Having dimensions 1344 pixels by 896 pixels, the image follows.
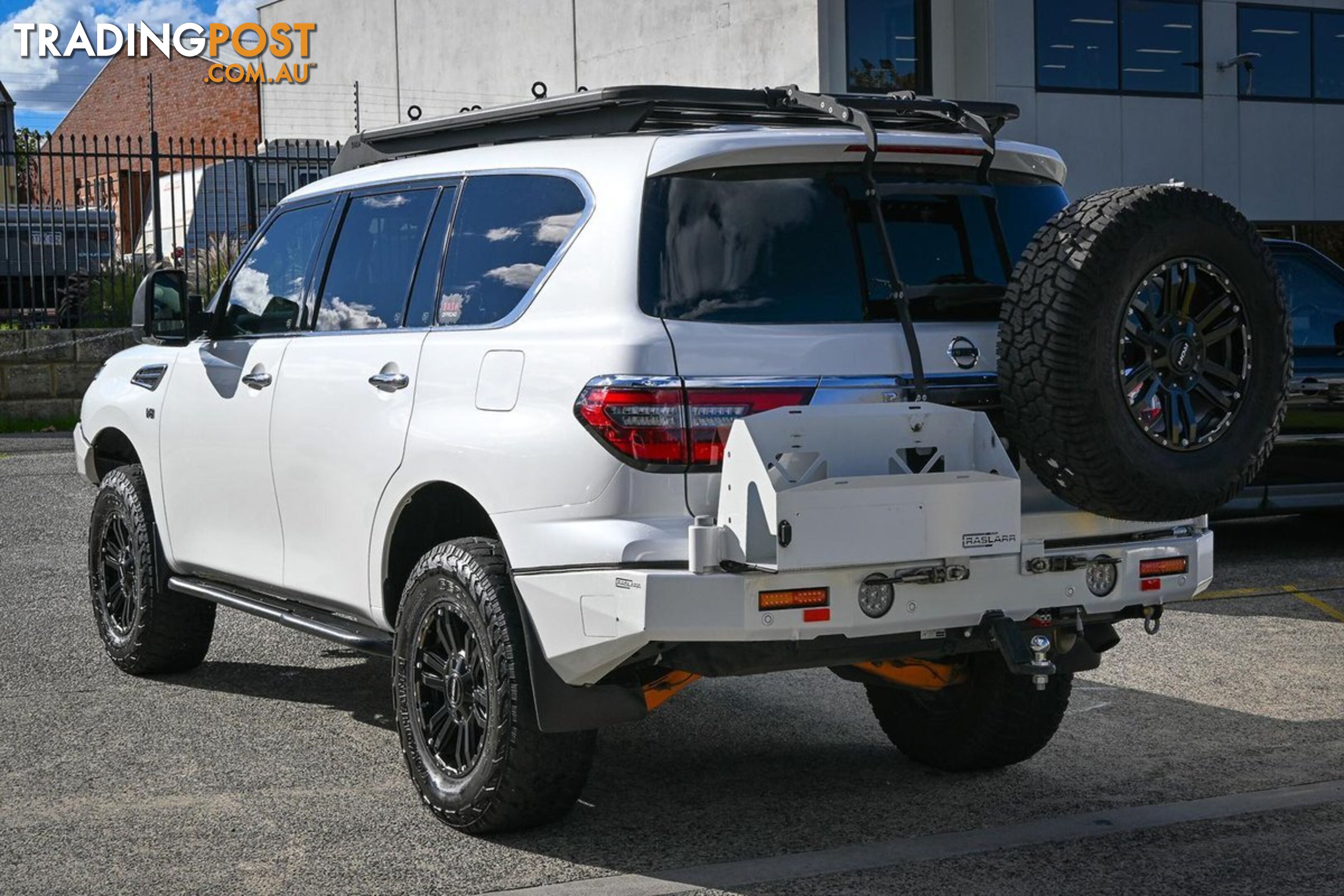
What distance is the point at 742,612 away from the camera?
438 cm

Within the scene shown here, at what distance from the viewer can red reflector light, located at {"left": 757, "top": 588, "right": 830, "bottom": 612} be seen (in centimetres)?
439

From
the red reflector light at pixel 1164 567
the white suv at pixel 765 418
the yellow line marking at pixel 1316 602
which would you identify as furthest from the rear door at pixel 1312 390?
the red reflector light at pixel 1164 567

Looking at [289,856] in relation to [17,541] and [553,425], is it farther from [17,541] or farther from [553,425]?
[17,541]

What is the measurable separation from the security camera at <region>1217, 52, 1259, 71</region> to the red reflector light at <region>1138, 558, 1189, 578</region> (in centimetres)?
2467

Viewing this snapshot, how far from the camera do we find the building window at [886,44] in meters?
25.7

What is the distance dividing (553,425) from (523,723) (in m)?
0.81

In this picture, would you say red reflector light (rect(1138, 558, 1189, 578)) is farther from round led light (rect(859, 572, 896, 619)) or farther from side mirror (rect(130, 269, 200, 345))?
side mirror (rect(130, 269, 200, 345))

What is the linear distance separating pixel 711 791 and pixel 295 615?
158 centimetres

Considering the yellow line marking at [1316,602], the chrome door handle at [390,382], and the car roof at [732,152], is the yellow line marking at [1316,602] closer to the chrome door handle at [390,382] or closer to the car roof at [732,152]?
the car roof at [732,152]

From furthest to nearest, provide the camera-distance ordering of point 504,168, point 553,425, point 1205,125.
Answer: point 1205,125 → point 504,168 → point 553,425

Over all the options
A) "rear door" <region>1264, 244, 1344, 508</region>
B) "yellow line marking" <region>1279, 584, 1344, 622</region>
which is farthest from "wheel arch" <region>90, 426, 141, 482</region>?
"rear door" <region>1264, 244, 1344, 508</region>

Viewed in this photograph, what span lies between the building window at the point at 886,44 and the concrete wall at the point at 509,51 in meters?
0.80

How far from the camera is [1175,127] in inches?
1088

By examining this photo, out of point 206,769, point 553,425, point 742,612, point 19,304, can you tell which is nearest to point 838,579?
point 742,612
